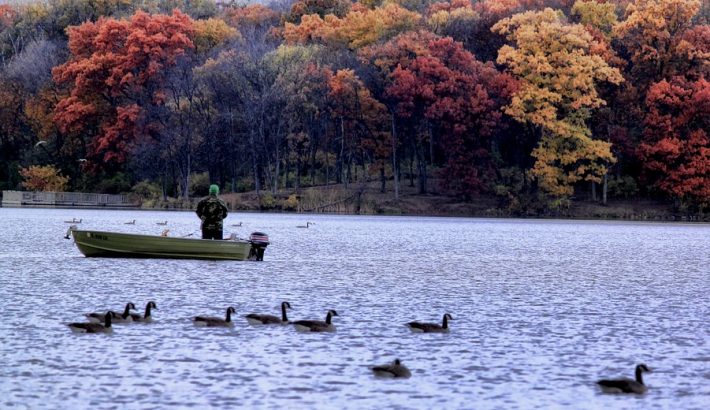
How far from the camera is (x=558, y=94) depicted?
96125 millimetres

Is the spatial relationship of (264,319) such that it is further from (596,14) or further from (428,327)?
(596,14)

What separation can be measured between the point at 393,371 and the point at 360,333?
5.41 metres

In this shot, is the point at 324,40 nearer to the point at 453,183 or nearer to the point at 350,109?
the point at 350,109

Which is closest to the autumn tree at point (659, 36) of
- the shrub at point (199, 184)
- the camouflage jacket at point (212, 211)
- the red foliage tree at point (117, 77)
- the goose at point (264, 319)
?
the shrub at point (199, 184)

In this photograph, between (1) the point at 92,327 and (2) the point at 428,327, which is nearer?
Result: (1) the point at 92,327

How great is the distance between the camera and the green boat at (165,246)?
137 feet

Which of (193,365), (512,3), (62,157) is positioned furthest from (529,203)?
(193,365)

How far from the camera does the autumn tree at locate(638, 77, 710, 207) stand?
9262cm

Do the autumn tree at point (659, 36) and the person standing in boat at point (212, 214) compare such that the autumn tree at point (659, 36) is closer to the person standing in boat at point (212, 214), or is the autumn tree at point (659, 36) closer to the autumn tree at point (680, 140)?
the autumn tree at point (680, 140)

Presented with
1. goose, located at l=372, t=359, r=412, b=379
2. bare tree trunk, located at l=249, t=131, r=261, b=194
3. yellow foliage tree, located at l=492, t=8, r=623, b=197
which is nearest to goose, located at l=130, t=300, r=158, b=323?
goose, located at l=372, t=359, r=412, b=379

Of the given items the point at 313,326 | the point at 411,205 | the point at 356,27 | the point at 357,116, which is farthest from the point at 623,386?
the point at 356,27

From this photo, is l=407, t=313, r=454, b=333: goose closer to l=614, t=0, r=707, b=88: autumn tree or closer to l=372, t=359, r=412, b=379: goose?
l=372, t=359, r=412, b=379: goose

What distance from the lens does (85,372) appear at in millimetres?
18812

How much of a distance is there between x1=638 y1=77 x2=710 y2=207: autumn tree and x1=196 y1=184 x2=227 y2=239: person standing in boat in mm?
58615
